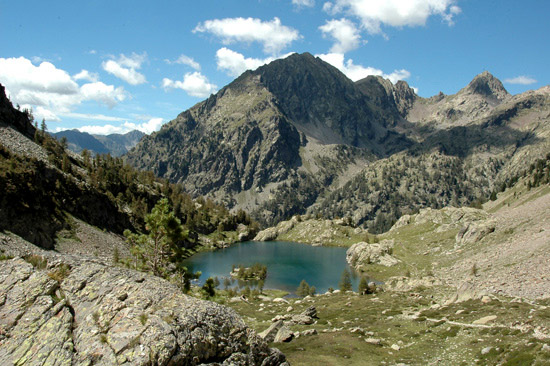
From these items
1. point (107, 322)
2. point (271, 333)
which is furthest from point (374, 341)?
point (107, 322)

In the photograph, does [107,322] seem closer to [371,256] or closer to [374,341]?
[374,341]

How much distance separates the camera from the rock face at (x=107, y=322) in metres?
11.4

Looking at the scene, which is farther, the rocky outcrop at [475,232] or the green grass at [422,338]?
the rocky outcrop at [475,232]

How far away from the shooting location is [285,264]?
518ft

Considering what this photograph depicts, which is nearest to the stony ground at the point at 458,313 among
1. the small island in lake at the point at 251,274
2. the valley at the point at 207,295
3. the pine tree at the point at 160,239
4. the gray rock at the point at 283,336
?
the valley at the point at 207,295

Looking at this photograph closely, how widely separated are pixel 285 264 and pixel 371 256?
42.3 meters

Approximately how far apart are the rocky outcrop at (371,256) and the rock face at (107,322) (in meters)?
122

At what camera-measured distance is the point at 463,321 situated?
3881 cm

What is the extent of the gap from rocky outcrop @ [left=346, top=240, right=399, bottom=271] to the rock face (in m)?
122

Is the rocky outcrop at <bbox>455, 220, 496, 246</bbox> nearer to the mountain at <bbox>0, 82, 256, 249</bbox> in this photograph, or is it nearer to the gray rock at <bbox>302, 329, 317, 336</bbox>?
A: the gray rock at <bbox>302, 329, 317, 336</bbox>

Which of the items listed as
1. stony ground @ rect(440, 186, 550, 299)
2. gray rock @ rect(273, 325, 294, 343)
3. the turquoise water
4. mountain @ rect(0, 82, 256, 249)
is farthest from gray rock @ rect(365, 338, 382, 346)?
mountain @ rect(0, 82, 256, 249)

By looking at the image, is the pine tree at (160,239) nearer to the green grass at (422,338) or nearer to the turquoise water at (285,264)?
the green grass at (422,338)

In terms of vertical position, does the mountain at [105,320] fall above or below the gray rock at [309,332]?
above

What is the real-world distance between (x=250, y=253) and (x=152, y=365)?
575 ft
